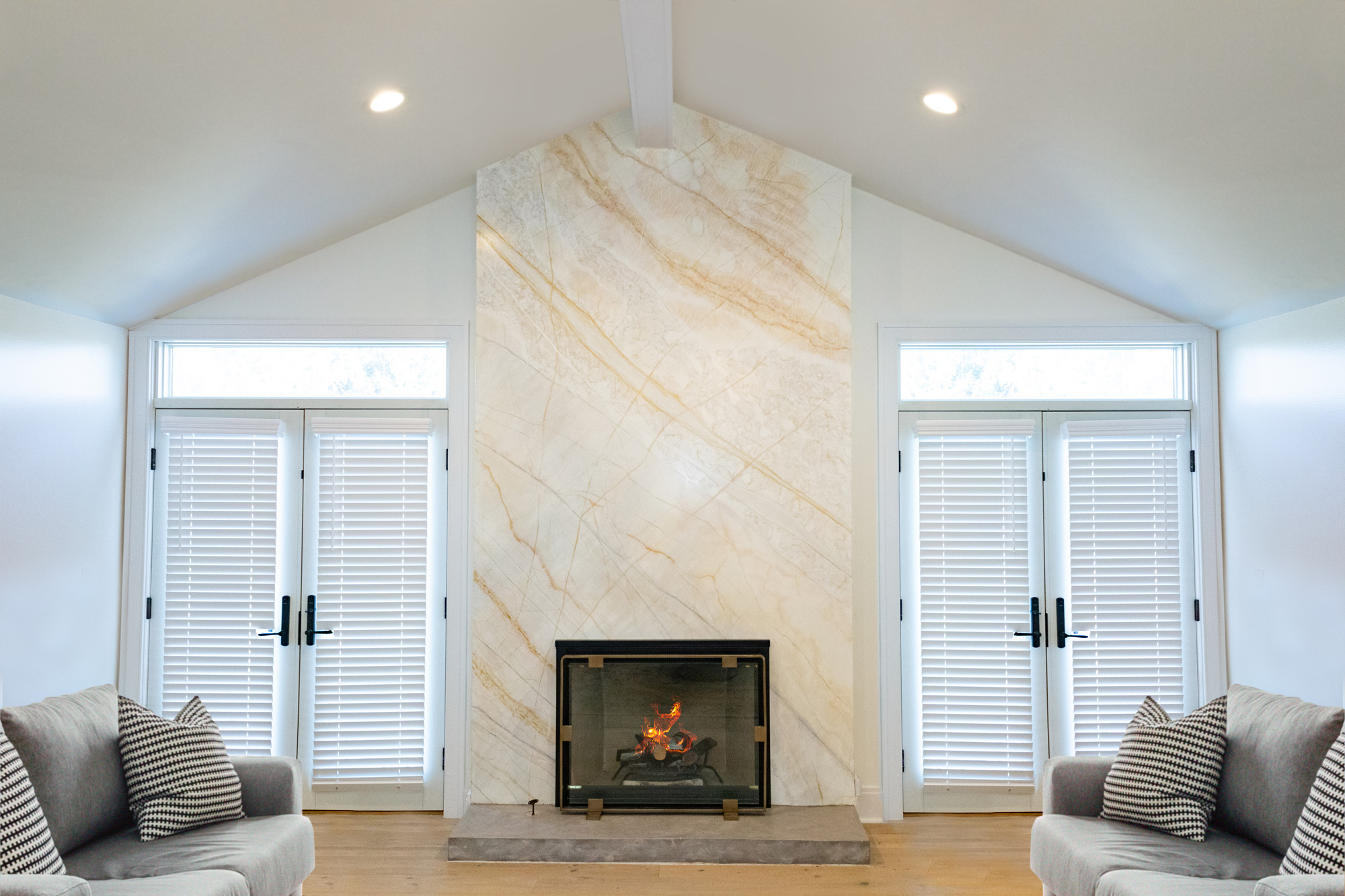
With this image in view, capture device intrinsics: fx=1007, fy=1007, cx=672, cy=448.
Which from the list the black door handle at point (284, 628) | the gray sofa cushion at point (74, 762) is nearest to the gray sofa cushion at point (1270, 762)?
the gray sofa cushion at point (74, 762)

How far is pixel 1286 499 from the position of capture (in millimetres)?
4258

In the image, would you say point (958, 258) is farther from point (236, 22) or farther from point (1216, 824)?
point (236, 22)

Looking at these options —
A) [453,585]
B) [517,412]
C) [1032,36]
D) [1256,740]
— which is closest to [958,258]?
[1032,36]

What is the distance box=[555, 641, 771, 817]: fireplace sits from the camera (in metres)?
4.51

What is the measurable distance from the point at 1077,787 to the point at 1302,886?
111 cm

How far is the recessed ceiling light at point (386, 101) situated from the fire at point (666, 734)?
Answer: 274 cm

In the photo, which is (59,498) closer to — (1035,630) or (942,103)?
(942,103)

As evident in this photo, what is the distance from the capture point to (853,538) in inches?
191

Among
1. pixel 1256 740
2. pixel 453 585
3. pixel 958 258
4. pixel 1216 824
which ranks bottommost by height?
pixel 1216 824

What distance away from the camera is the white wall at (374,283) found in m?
4.93

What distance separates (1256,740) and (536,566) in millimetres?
2901

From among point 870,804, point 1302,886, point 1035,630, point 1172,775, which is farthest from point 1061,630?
point 1302,886

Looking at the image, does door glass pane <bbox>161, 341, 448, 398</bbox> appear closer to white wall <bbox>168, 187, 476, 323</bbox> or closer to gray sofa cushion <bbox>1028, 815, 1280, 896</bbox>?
white wall <bbox>168, 187, 476, 323</bbox>

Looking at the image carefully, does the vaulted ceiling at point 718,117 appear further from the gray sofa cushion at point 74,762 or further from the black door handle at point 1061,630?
the gray sofa cushion at point 74,762
